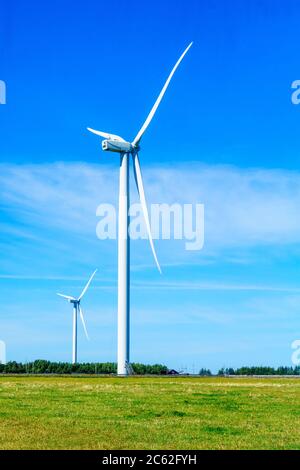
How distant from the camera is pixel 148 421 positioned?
3319cm

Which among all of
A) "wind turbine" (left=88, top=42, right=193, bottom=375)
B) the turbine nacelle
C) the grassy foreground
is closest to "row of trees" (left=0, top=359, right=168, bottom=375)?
"wind turbine" (left=88, top=42, right=193, bottom=375)

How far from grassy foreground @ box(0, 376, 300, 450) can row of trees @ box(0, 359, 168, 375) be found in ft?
281

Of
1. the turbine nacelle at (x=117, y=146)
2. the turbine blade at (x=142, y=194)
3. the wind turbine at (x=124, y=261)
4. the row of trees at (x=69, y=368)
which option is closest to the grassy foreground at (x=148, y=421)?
the turbine blade at (x=142, y=194)

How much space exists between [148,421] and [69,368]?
106187mm

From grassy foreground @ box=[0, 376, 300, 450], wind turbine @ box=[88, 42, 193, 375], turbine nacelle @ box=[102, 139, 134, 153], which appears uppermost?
turbine nacelle @ box=[102, 139, 134, 153]

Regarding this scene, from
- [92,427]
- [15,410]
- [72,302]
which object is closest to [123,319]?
[72,302]

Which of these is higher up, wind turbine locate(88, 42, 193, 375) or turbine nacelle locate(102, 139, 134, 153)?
turbine nacelle locate(102, 139, 134, 153)

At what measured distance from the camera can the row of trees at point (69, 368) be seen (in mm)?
136000

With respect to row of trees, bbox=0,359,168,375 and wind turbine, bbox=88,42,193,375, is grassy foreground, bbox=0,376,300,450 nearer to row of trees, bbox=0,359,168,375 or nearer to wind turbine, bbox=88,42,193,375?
wind turbine, bbox=88,42,193,375

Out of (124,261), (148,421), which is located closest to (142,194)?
(124,261)

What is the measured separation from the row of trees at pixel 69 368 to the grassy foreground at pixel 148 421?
8575cm

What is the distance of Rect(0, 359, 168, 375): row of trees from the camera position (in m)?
136
